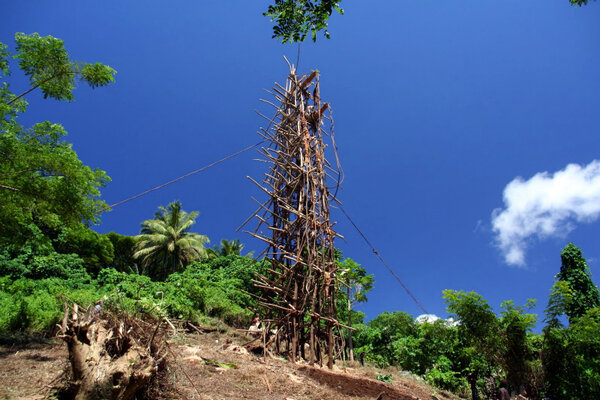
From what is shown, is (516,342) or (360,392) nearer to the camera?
(360,392)

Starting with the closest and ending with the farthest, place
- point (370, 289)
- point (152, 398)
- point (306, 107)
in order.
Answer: point (152, 398) < point (306, 107) < point (370, 289)

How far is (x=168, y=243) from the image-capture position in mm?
25500

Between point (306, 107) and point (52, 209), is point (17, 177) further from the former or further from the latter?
point (306, 107)

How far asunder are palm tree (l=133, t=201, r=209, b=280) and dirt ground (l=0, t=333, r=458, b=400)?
19479 mm

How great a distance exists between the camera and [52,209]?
721cm

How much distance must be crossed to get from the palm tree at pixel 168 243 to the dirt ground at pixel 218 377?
1948cm

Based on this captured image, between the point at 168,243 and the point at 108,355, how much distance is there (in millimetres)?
24008

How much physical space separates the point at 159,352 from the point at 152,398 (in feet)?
1.46

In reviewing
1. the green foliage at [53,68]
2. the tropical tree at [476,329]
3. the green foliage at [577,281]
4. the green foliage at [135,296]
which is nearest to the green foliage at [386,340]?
the tropical tree at [476,329]

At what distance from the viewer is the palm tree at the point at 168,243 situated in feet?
82.9

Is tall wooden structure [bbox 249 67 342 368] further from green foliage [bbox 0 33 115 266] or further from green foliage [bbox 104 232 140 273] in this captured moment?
green foliage [bbox 104 232 140 273]

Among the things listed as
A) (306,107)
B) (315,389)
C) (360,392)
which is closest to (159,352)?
(315,389)

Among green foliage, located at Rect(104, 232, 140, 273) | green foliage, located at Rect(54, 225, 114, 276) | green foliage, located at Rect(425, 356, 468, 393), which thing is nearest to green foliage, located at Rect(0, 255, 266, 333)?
green foliage, located at Rect(54, 225, 114, 276)

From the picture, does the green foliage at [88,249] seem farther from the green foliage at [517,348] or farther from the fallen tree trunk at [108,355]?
the green foliage at [517,348]
